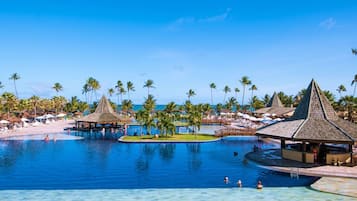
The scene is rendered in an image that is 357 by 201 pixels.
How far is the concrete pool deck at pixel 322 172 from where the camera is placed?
20.2 meters

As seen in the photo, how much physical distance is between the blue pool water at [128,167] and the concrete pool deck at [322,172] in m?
1.01

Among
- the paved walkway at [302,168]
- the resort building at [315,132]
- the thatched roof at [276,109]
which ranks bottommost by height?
the paved walkway at [302,168]

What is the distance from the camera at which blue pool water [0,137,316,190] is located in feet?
73.7

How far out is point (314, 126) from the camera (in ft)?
92.7

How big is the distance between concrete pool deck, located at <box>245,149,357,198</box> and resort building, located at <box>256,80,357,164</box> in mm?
1171

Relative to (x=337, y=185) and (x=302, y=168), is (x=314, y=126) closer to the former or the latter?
(x=302, y=168)

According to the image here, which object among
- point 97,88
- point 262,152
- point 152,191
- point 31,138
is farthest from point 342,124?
point 97,88

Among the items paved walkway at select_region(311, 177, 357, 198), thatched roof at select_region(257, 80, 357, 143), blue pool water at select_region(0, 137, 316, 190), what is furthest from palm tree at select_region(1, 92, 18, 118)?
paved walkway at select_region(311, 177, 357, 198)

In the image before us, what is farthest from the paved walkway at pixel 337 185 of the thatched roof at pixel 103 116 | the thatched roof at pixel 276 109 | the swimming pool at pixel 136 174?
the thatched roof at pixel 276 109

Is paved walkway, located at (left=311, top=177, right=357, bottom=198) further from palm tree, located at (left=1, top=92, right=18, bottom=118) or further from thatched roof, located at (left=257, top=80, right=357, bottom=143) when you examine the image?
palm tree, located at (left=1, top=92, right=18, bottom=118)

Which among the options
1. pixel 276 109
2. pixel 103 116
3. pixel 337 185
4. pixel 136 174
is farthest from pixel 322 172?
pixel 276 109

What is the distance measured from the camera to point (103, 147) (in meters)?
39.2

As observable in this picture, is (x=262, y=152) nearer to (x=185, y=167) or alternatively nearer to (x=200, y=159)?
(x=200, y=159)

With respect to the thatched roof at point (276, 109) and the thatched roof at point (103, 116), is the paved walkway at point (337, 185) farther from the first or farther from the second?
the thatched roof at point (276, 109)
